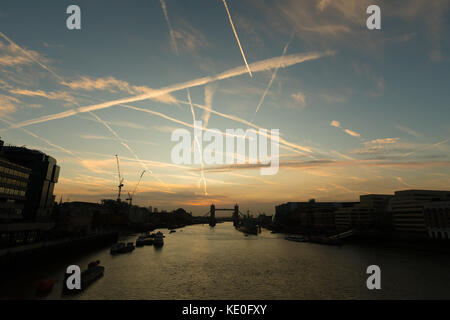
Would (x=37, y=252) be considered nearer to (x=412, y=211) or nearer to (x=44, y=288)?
(x=44, y=288)

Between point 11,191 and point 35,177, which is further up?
point 35,177

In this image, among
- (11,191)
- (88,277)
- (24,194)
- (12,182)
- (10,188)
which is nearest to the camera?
(88,277)

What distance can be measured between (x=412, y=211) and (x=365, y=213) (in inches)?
1778

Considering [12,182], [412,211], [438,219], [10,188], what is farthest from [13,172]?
[412,211]

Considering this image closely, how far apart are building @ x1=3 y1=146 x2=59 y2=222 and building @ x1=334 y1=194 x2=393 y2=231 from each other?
171 meters

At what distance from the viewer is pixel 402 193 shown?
149m

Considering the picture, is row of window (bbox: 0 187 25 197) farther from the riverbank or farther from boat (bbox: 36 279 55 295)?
boat (bbox: 36 279 55 295)

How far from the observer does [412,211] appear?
12519 cm

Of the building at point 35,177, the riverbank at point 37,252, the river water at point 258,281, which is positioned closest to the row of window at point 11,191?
the riverbank at point 37,252

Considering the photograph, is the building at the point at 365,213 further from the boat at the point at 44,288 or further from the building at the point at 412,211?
the boat at the point at 44,288

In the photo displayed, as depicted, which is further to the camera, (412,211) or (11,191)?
(412,211)

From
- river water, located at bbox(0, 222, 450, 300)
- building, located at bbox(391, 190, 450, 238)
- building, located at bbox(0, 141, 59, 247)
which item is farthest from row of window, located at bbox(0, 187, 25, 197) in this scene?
building, located at bbox(391, 190, 450, 238)
